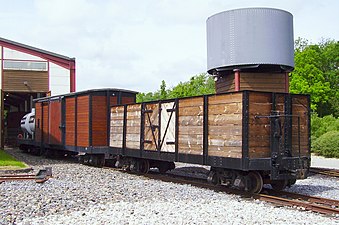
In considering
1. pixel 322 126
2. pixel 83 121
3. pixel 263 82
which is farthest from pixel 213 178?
pixel 322 126

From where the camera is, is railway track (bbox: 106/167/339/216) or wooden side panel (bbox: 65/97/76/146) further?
wooden side panel (bbox: 65/97/76/146)

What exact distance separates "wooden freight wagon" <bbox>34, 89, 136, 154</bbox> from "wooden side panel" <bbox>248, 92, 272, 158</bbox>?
8809 millimetres

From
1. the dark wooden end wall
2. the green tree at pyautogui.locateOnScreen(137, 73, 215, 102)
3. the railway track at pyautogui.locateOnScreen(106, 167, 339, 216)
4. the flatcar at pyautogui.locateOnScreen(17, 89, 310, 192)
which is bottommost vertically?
the railway track at pyautogui.locateOnScreen(106, 167, 339, 216)

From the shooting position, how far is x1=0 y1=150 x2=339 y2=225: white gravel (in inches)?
300

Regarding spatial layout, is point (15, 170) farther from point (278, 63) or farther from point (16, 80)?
point (16, 80)

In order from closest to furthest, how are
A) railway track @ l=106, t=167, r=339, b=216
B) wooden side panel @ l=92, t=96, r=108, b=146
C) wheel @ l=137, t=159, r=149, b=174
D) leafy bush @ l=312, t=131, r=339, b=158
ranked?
railway track @ l=106, t=167, r=339, b=216
wheel @ l=137, t=159, r=149, b=174
wooden side panel @ l=92, t=96, r=108, b=146
leafy bush @ l=312, t=131, r=339, b=158

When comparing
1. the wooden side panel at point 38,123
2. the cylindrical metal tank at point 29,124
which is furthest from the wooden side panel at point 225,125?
the cylindrical metal tank at point 29,124

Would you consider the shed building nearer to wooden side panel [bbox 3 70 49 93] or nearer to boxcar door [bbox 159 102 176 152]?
wooden side panel [bbox 3 70 49 93]

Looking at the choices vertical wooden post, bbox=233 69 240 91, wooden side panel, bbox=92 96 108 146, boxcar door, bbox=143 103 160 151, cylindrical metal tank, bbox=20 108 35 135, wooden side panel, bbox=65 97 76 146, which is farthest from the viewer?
cylindrical metal tank, bbox=20 108 35 135

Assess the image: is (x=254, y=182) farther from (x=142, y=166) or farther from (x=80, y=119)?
(x=80, y=119)

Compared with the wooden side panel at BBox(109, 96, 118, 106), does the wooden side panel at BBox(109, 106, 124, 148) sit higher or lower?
lower

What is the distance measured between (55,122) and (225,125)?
1310cm

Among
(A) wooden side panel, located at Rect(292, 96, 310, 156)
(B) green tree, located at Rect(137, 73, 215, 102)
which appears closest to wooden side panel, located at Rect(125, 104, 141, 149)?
(A) wooden side panel, located at Rect(292, 96, 310, 156)

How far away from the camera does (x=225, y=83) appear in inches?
784
